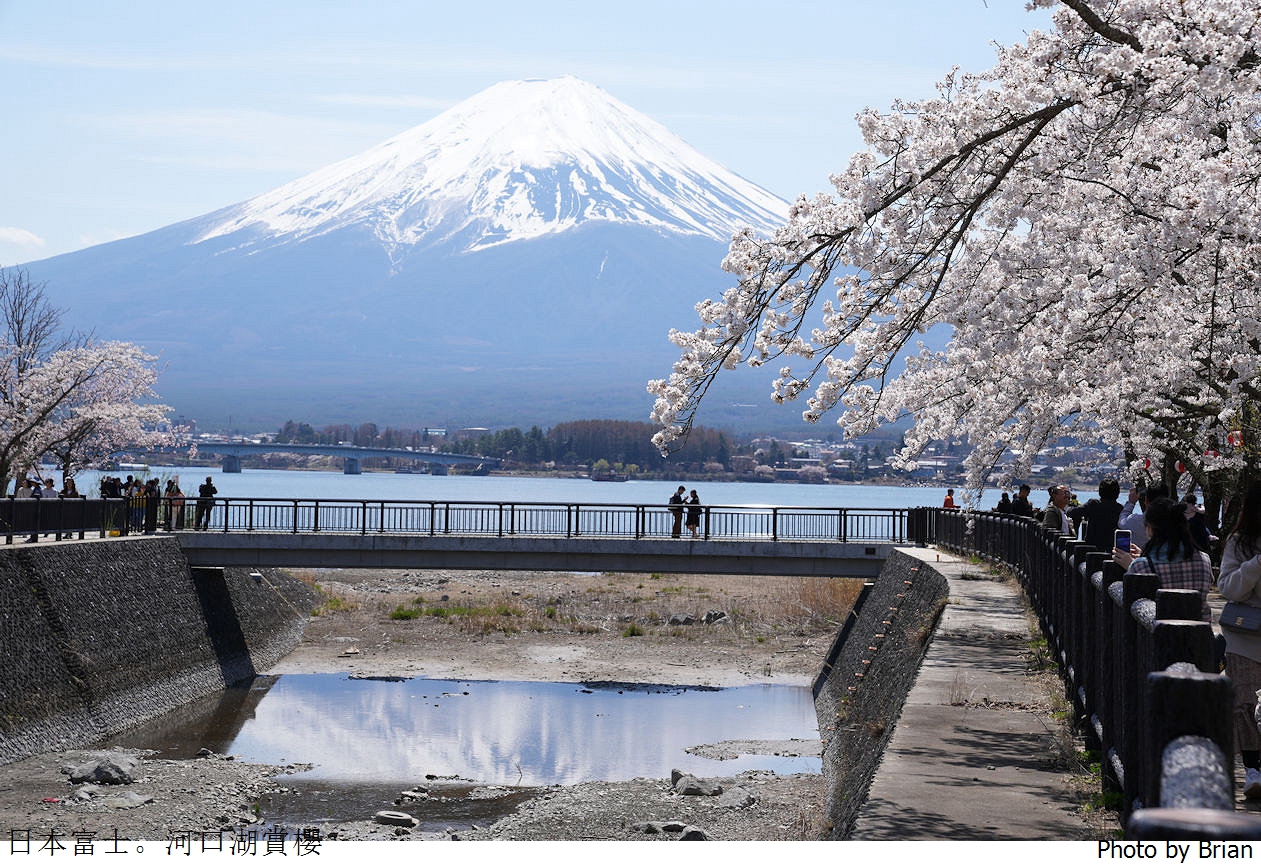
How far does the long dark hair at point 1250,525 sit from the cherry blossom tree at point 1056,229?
3.19m

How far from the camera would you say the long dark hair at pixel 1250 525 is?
7.31 meters

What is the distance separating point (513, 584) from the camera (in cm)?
5234

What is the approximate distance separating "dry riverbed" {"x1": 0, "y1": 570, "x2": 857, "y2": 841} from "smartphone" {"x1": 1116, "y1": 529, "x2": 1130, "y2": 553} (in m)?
4.71

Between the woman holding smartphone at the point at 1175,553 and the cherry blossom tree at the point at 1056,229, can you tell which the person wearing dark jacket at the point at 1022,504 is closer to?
the cherry blossom tree at the point at 1056,229

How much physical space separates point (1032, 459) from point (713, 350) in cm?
1048

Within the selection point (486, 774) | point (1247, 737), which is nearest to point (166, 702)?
point (486, 774)

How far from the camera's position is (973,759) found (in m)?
8.90

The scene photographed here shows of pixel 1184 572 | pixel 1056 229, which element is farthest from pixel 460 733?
pixel 1184 572

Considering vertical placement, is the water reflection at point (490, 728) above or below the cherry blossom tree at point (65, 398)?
below

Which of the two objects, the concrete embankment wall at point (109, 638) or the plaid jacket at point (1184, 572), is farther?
the concrete embankment wall at point (109, 638)

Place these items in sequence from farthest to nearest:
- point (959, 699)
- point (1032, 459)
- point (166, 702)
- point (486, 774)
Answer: point (166, 702) < point (486, 774) < point (1032, 459) < point (959, 699)

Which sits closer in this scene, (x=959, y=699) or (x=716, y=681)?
(x=959, y=699)

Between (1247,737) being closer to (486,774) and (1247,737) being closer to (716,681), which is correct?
(486,774)

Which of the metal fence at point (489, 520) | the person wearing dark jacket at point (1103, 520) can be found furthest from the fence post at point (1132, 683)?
the metal fence at point (489, 520)
